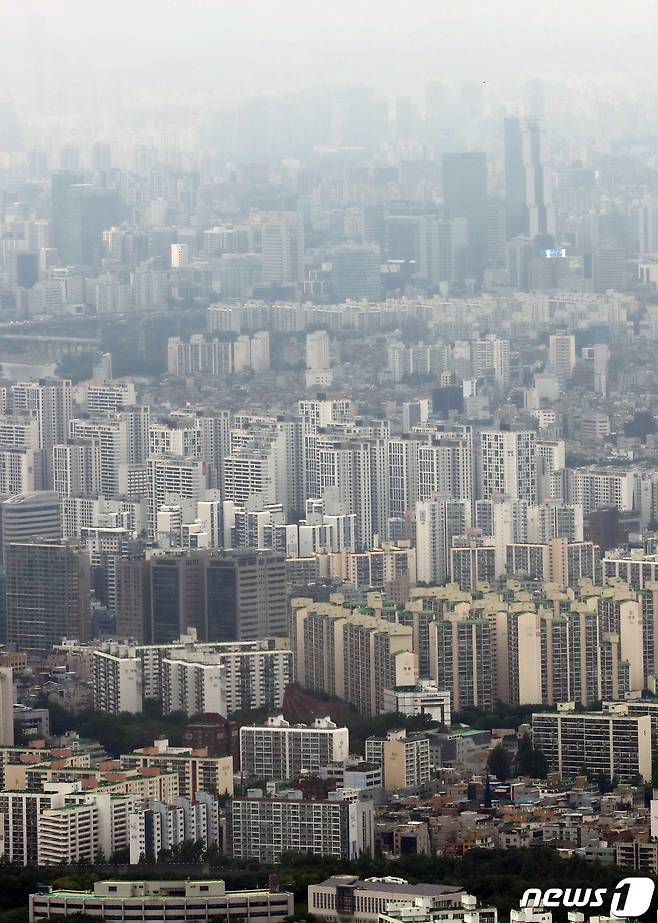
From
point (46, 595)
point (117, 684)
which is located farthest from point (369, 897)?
point (46, 595)

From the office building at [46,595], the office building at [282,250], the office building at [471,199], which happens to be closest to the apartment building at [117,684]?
the office building at [46,595]

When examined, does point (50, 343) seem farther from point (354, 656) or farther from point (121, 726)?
point (121, 726)

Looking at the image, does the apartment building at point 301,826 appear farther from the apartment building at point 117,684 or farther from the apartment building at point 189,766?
the apartment building at point 117,684

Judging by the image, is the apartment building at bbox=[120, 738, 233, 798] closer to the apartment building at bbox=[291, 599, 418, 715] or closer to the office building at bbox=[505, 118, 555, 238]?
the apartment building at bbox=[291, 599, 418, 715]

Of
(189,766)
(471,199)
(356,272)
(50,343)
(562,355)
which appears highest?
(471,199)

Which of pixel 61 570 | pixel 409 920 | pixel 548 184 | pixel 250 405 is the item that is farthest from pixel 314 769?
pixel 548 184

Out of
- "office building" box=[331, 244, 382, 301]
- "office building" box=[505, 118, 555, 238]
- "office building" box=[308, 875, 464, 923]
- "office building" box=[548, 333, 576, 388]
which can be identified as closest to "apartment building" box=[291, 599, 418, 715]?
"office building" box=[308, 875, 464, 923]

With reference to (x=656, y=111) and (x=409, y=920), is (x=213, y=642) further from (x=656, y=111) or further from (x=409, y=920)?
(x=656, y=111)

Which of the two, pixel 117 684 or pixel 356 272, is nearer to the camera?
pixel 117 684

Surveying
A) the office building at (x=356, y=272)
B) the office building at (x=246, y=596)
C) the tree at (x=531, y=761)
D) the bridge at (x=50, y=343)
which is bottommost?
the tree at (x=531, y=761)
